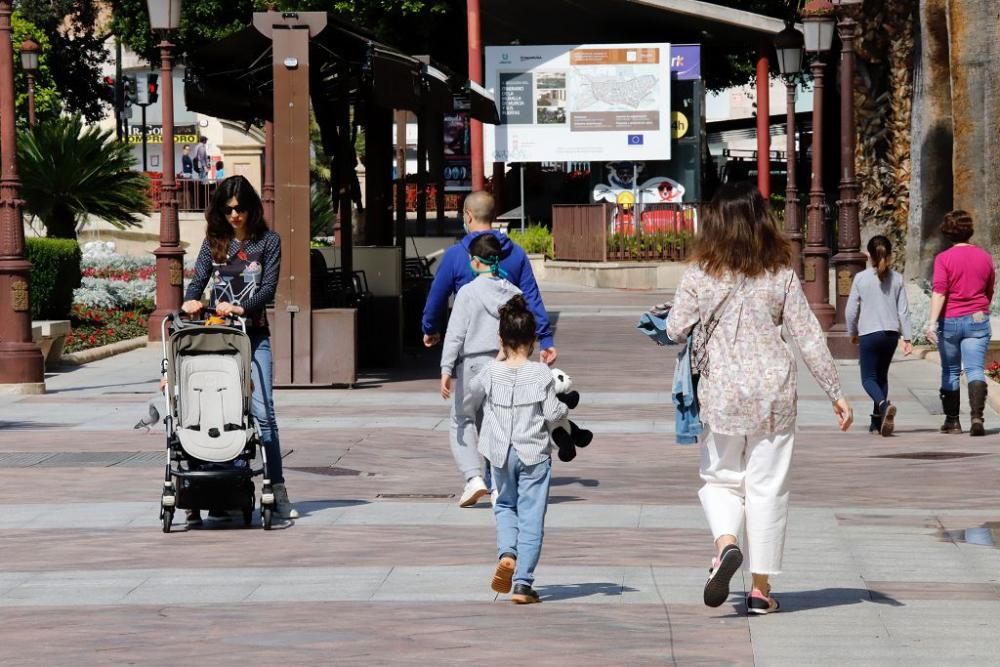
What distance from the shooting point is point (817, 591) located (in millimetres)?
7645

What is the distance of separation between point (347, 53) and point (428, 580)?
37.5ft

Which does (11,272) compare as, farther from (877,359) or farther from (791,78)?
(791,78)

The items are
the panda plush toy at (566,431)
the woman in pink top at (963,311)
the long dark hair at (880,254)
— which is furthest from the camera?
Result: the long dark hair at (880,254)

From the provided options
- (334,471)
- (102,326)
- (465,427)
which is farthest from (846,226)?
(465,427)

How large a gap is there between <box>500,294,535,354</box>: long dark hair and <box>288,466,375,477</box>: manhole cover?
13.8 ft

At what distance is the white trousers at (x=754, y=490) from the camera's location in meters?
7.11

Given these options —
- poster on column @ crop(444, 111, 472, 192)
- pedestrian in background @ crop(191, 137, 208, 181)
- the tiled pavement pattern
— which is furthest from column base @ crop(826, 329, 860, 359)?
pedestrian in background @ crop(191, 137, 208, 181)

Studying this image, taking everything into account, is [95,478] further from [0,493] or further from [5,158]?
[5,158]

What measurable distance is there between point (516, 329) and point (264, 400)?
7.50ft

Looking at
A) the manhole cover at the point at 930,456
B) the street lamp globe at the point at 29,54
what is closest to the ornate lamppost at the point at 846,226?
the manhole cover at the point at 930,456

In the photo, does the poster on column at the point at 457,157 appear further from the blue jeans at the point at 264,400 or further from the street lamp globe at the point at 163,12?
the blue jeans at the point at 264,400

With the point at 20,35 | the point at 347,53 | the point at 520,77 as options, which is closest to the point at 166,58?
the point at 347,53

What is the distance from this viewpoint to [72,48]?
76.4 meters

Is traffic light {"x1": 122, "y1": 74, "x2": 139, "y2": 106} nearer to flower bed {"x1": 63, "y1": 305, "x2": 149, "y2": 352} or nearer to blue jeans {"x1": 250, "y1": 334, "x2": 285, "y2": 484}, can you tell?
flower bed {"x1": 63, "y1": 305, "x2": 149, "y2": 352}
